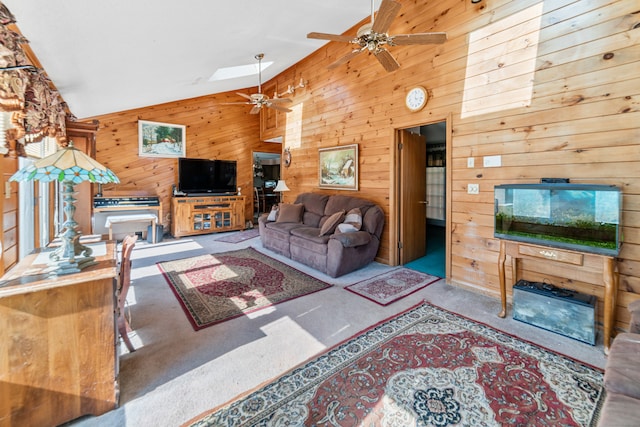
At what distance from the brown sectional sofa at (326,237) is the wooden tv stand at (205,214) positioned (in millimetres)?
1819

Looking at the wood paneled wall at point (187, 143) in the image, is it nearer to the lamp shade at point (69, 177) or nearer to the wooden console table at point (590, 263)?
the lamp shade at point (69, 177)

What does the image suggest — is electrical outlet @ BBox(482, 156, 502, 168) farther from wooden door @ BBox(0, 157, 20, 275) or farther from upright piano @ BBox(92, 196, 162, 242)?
upright piano @ BBox(92, 196, 162, 242)

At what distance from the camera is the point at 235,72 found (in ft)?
17.8

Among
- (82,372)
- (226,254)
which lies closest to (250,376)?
(82,372)

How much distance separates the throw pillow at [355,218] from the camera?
397 cm

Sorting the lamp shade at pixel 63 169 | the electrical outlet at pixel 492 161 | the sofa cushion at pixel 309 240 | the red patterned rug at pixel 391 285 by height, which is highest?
the electrical outlet at pixel 492 161

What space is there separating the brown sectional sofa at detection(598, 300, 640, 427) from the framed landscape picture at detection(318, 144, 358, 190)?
357 centimetres

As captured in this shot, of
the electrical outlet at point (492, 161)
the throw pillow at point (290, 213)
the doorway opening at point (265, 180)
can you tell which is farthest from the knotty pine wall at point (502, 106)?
the doorway opening at point (265, 180)

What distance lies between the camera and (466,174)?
3176 millimetres

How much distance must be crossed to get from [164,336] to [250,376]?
970 millimetres

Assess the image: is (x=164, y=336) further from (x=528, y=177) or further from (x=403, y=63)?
(x=403, y=63)

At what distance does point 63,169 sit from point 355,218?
10.5ft

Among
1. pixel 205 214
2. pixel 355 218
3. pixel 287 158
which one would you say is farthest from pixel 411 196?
pixel 205 214

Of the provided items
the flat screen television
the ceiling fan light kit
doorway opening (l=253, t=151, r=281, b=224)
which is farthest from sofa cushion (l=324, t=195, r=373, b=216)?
doorway opening (l=253, t=151, r=281, b=224)
